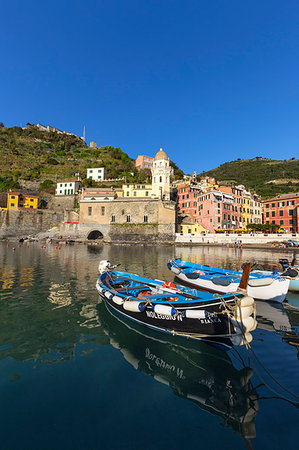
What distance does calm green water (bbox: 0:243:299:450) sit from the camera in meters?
3.78

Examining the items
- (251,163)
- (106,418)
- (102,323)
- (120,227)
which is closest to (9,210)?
(120,227)

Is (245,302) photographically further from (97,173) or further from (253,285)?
(97,173)

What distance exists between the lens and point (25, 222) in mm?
59625

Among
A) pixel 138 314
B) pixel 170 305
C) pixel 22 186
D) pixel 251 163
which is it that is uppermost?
pixel 251 163

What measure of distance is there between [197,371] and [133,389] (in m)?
1.74

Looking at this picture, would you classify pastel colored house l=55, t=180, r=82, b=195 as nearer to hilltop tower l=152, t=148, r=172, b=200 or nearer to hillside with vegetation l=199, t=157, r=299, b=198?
hilltop tower l=152, t=148, r=172, b=200

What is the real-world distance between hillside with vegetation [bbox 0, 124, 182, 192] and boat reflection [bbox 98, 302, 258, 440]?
6919 centimetres

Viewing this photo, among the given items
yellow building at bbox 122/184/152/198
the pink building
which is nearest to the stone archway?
yellow building at bbox 122/184/152/198

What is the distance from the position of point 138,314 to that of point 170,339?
133cm

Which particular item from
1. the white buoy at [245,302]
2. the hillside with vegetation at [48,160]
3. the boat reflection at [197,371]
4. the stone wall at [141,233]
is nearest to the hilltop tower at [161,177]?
the stone wall at [141,233]

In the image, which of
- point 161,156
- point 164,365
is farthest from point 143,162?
point 164,365

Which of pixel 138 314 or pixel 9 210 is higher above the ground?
pixel 9 210

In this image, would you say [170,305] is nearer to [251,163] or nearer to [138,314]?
[138,314]

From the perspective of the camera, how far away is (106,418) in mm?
4156
